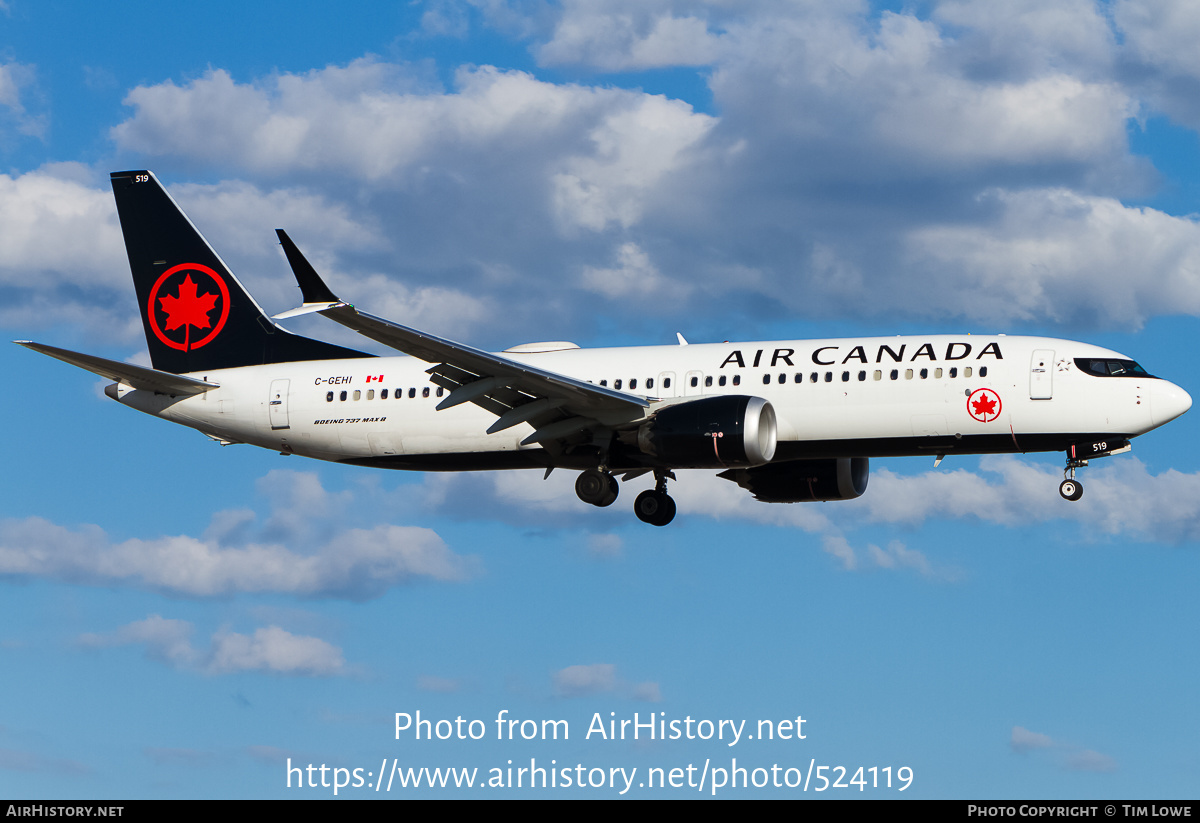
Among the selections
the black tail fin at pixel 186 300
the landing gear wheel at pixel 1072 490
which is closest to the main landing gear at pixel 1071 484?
the landing gear wheel at pixel 1072 490

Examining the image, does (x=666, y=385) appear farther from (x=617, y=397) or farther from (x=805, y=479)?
(x=805, y=479)

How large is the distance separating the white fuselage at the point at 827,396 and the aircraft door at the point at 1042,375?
0.04 m

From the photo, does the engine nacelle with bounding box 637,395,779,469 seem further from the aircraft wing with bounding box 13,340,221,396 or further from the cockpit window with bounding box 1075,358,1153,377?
the aircraft wing with bounding box 13,340,221,396

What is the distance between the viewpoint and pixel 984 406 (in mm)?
37875

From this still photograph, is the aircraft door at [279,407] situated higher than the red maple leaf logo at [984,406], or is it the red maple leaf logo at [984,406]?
the aircraft door at [279,407]

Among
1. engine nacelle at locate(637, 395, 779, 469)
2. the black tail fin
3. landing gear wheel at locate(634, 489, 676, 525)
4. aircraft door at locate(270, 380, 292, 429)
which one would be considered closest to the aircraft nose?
engine nacelle at locate(637, 395, 779, 469)

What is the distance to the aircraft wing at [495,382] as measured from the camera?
106 ft

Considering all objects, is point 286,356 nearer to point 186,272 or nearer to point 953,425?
point 186,272

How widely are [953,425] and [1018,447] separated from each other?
1.85m

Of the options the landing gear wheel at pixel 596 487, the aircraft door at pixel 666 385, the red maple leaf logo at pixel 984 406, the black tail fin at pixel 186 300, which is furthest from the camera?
the black tail fin at pixel 186 300

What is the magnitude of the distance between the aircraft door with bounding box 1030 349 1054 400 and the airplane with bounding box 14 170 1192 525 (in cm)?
5

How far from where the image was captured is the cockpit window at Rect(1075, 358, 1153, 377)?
124ft

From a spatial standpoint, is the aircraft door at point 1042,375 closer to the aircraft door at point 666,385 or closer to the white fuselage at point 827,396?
the white fuselage at point 827,396

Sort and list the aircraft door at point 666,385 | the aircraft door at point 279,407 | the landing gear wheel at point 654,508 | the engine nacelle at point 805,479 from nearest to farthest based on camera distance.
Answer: the aircraft door at point 666,385 < the landing gear wheel at point 654,508 < the engine nacelle at point 805,479 < the aircraft door at point 279,407
